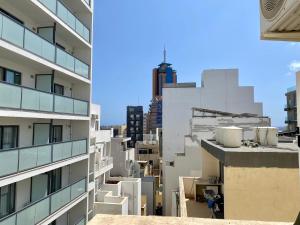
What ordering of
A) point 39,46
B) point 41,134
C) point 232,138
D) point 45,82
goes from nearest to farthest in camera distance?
point 232,138, point 39,46, point 45,82, point 41,134

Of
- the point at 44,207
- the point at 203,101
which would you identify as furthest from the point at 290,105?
the point at 44,207

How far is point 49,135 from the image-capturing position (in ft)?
44.7

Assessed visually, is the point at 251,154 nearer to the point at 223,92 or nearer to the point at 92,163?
the point at 92,163

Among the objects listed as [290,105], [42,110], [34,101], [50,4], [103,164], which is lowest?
[103,164]

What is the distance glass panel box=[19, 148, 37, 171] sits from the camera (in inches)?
388

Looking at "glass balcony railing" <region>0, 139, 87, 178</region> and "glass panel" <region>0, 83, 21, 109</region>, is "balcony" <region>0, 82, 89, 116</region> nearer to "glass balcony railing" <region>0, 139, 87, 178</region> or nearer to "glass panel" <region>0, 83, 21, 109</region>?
"glass panel" <region>0, 83, 21, 109</region>

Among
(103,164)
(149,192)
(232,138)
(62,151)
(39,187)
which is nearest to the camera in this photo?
(232,138)

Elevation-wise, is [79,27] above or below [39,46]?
above

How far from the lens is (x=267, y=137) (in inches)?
473

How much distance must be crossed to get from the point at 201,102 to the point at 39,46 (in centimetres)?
2235

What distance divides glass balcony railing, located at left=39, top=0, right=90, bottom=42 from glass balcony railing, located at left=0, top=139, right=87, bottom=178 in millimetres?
6070

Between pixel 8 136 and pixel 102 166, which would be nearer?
pixel 8 136

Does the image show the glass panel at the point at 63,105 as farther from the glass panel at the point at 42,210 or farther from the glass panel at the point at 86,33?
the glass panel at the point at 86,33

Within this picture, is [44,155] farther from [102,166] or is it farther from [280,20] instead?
[102,166]
